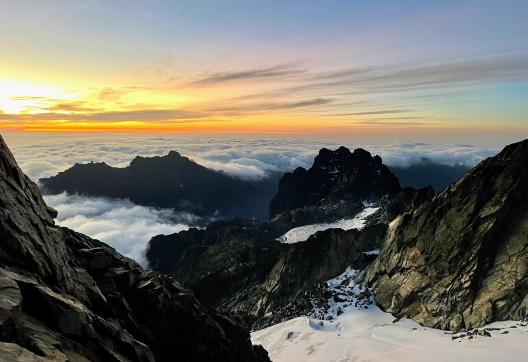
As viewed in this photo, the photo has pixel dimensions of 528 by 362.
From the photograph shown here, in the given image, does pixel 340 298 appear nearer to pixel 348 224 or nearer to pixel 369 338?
pixel 369 338

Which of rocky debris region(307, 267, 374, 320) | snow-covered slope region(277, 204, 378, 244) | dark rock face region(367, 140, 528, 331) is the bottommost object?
snow-covered slope region(277, 204, 378, 244)

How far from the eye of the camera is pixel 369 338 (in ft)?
196

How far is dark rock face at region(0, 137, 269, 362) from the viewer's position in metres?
20.8

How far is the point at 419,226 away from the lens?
7981 centimetres

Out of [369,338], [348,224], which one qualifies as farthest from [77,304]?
[348,224]

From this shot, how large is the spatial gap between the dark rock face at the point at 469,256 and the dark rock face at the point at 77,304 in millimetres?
32670

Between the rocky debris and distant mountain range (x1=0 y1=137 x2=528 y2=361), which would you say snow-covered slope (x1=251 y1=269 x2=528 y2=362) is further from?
distant mountain range (x1=0 y1=137 x2=528 y2=361)

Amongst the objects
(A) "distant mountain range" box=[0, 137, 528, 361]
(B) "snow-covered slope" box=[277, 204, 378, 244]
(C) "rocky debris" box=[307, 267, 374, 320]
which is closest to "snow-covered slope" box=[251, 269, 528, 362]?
(C) "rocky debris" box=[307, 267, 374, 320]

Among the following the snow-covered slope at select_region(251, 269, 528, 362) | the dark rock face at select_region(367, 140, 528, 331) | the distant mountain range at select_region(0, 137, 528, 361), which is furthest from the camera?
the dark rock face at select_region(367, 140, 528, 331)

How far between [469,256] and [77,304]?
58.3 metres

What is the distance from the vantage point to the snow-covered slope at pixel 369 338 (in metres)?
45.2

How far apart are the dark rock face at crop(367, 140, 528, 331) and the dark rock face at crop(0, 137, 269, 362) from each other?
107 feet

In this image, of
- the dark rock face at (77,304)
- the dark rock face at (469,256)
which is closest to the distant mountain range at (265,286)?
the dark rock face at (77,304)

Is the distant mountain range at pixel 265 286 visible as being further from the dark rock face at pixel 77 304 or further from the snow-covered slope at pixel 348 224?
the snow-covered slope at pixel 348 224
